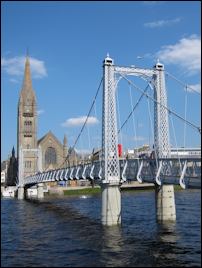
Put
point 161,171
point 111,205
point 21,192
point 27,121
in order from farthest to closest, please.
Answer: point 27,121 → point 21,192 → point 111,205 → point 161,171

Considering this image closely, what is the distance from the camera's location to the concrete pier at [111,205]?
49750mm

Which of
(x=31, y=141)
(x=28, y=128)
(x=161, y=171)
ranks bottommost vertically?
(x=161, y=171)

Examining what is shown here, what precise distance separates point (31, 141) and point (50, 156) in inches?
418

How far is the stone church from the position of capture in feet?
552

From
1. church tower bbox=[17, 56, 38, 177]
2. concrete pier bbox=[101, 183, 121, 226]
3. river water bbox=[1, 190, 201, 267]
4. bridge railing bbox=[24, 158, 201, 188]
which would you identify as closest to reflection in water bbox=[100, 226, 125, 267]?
river water bbox=[1, 190, 201, 267]

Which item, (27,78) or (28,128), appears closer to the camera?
(28,128)

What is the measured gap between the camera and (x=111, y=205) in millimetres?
49906

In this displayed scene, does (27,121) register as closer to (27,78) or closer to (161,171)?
(27,78)

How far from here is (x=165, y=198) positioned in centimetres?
5109

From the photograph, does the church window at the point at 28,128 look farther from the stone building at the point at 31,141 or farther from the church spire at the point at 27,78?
the church spire at the point at 27,78

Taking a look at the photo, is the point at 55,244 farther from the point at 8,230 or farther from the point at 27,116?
the point at 27,116

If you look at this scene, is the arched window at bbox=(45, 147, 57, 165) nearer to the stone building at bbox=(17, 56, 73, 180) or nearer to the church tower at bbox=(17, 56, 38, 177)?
the stone building at bbox=(17, 56, 73, 180)

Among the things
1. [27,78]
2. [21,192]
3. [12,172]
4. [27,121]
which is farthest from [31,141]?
[21,192]

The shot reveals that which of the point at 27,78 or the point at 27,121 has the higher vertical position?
the point at 27,78
